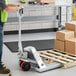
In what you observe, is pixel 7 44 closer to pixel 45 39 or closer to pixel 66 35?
pixel 45 39

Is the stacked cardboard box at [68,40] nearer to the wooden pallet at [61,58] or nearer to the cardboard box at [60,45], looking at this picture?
the cardboard box at [60,45]

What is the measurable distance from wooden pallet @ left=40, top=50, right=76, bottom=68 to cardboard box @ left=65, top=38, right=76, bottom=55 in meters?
0.11

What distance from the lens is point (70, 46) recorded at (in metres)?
4.24

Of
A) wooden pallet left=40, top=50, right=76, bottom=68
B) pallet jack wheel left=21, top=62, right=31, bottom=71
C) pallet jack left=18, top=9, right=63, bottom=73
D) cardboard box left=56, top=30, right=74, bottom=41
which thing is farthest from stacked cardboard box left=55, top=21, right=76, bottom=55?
pallet jack wheel left=21, top=62, right=31, bottom=71

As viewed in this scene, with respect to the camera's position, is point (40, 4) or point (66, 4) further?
point (66, 4)

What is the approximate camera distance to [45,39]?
6.03 m

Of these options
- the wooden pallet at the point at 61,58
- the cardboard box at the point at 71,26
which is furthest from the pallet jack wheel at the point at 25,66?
the cardboard box at the point at 71,26

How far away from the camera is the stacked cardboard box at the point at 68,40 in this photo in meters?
4.21

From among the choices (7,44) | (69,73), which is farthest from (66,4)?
(69,73)

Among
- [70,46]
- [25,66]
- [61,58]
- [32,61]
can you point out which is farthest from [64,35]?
[25,66]

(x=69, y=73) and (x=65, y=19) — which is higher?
(x=65, y=19)

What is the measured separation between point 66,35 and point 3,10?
1.56 meters

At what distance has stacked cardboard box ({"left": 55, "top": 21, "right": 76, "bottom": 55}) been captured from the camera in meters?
4.21

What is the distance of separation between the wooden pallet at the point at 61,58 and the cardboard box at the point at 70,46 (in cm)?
11
